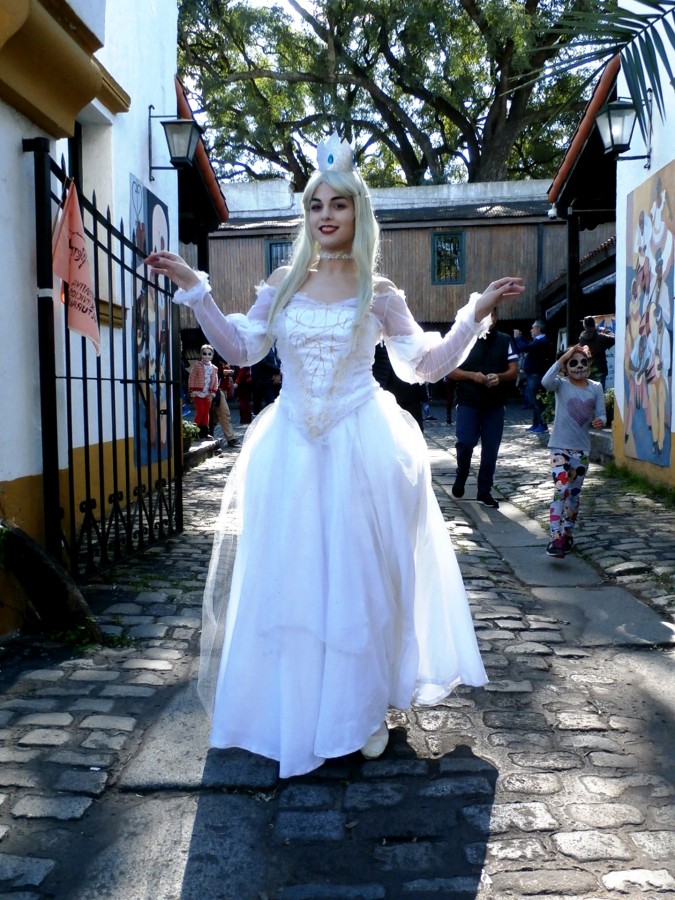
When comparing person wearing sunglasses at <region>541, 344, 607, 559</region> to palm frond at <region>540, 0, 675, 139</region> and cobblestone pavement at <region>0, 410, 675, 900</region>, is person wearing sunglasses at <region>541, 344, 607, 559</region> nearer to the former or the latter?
cobblestone pavement at <region>0, 410, 675, 900</region>

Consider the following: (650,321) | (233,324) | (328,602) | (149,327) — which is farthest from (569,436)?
(149,327)

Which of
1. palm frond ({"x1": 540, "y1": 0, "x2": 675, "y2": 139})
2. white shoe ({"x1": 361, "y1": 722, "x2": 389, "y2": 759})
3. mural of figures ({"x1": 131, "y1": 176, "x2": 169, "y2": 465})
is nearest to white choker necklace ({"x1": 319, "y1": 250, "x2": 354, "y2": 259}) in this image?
palm frond ({"x1": 540, "y1": 0, "x2": 675, "y2": 139})

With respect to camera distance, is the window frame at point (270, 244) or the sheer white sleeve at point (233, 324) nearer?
the sheer white sleeve at point (233, 324)

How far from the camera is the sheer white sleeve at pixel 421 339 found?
281 cm

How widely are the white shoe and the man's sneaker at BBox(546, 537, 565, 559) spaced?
3.09 m

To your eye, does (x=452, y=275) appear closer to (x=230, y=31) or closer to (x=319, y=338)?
(x=230, y=31)

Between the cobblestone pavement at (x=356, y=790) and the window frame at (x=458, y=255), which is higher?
the window frame at (x=458, y=255)

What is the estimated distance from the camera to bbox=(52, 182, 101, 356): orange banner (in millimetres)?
4219

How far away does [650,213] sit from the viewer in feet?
28.0

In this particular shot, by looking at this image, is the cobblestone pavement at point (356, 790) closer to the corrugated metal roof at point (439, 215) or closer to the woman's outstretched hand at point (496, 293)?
the woman's outstretched hand at point (496, 293)

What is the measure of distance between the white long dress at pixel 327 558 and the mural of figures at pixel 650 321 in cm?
580

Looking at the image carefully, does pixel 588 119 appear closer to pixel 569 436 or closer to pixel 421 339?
pixel 569 436

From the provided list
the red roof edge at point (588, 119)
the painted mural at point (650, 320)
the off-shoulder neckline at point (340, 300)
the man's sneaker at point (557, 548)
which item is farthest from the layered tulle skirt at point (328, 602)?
the red roof edge at point (588, 119)

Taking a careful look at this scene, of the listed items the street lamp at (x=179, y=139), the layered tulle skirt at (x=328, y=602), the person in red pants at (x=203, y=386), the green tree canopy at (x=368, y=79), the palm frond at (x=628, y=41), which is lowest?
the layered tulle skirt at (x=328, y=602)
